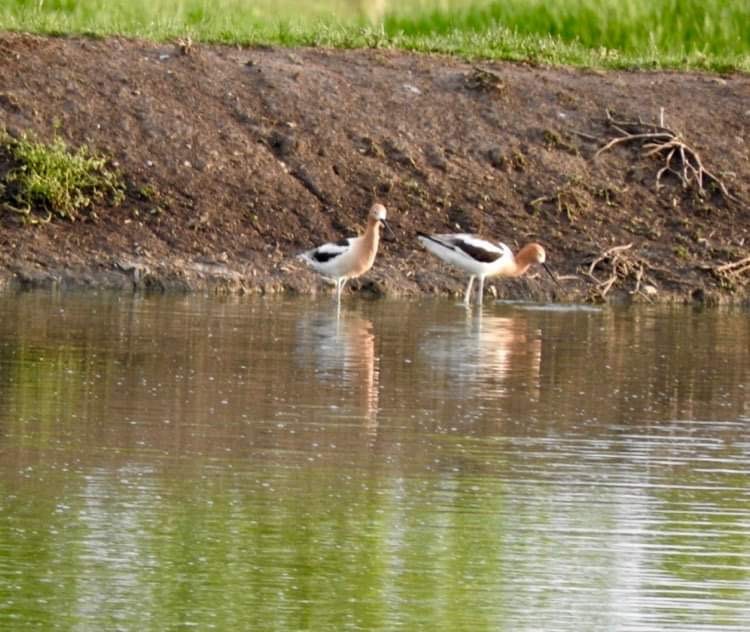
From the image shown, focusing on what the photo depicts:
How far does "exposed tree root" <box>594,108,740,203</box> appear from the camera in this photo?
2156 cm

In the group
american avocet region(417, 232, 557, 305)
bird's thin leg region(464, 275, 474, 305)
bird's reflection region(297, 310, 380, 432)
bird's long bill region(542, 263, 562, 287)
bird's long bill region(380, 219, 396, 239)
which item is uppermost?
bird's long bill region(380, 219, 396, 239)

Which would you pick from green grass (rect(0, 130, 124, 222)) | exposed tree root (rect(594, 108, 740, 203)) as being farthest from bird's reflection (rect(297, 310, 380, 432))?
exposed tree root (rect(594, 108, 740, 203))

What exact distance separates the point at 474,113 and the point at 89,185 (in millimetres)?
4378

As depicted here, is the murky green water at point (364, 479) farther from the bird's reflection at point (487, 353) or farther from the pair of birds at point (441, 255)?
the pair of birds at point (441, 255)

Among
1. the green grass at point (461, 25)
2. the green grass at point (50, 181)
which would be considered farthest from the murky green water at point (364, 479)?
the green grass at point (461, 25)

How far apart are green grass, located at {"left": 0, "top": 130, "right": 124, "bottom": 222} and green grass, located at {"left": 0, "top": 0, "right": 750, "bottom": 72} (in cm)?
280

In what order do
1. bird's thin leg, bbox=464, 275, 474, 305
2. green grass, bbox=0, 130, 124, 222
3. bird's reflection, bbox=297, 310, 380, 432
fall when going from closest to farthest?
bird's reflection, bbox=297, 310, 380, 432 → bird's thin leg, bbox=464, 275, 474, 305 → green grass, bbox=0, 130, 124, 222

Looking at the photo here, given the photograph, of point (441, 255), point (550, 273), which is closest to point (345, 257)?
point (441, 255)

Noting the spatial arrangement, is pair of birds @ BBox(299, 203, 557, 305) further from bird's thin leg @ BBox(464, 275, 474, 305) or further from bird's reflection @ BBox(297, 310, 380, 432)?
bird's reflection @ BBox(297, 310, 380, 432)

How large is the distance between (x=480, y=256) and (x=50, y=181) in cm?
378

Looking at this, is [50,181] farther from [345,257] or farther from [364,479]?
[364,479]

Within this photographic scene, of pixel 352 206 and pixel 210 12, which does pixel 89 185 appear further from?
pixel 210 12

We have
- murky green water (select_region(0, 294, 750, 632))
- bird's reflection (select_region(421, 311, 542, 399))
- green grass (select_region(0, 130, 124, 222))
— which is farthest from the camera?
green grass (select_region(0, 130, 124, 222))

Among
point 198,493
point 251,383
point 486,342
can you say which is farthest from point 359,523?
point 486,342
